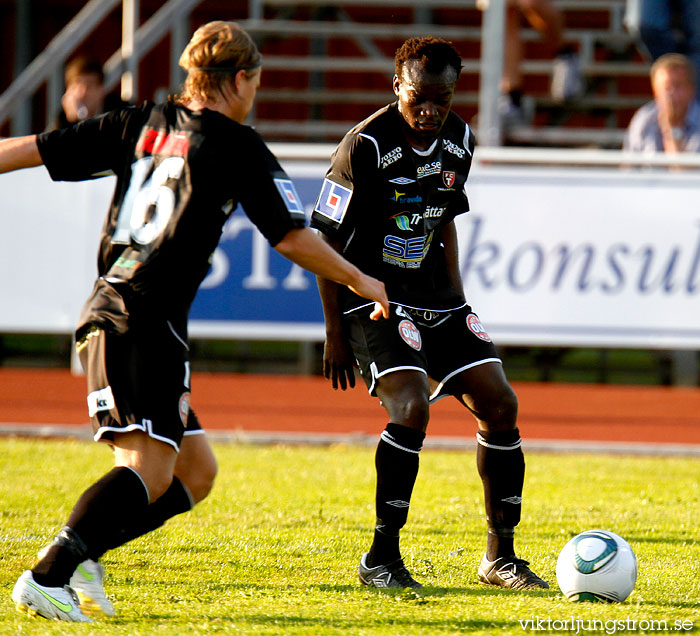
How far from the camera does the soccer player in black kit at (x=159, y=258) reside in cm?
365

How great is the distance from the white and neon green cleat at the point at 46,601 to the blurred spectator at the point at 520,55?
9.85m

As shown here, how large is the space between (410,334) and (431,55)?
1091mm

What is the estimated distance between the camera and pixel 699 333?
9469 millimetres

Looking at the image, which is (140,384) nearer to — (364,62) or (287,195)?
(287,195)

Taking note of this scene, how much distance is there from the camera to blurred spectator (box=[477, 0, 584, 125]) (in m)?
12.6

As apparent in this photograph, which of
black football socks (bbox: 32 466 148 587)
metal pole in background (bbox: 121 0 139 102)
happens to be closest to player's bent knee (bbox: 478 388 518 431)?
black football socks (bbox: 32 466 148 587)

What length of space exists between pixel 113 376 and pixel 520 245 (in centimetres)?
645

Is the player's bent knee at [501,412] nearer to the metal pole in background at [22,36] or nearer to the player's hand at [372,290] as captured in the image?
the player's hand at [372,290]

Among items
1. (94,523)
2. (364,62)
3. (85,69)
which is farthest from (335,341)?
(364,62)

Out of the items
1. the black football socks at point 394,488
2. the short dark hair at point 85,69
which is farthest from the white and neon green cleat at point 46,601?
the short dark hair at point 85,69

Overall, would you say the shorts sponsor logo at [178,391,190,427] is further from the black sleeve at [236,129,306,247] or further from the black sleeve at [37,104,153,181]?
the black sleeve at [37,104,153,181]

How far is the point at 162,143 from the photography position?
3.72m

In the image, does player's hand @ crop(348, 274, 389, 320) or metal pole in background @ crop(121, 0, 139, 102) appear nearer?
player's hand @ crop(348, 274, 389, 320)

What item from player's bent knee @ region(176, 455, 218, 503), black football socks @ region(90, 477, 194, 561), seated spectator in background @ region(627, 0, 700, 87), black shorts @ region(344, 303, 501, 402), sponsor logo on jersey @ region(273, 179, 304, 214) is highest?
seated spectator in background @ region(627, 0, 700, 87)
